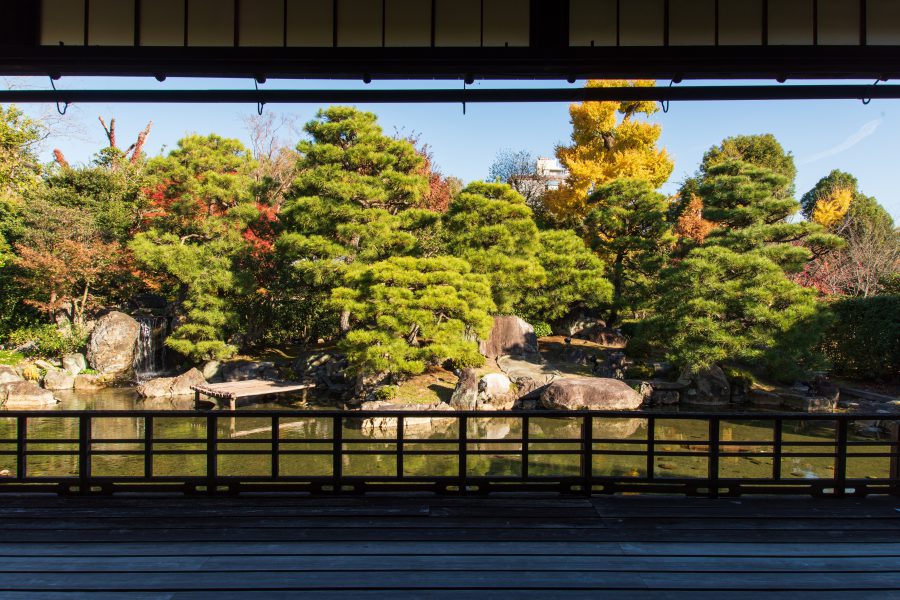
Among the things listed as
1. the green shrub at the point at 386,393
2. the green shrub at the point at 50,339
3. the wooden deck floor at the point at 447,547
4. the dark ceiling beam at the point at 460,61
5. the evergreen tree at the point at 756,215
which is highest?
the evergreen tree at the point at 756,215

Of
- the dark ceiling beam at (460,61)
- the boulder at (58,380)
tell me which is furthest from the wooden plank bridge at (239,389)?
the dark ceiling beam at (460,61)

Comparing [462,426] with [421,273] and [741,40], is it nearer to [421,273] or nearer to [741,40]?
[741,40]

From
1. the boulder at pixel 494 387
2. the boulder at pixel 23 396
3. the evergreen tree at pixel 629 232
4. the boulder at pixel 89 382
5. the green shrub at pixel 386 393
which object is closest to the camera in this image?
the green shrub at pixel 386 393

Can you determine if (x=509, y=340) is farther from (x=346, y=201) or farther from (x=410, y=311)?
(x=346, y=201)

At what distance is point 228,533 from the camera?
10.5ft

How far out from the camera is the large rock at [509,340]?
1484 cm

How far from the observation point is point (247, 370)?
14.1 metres

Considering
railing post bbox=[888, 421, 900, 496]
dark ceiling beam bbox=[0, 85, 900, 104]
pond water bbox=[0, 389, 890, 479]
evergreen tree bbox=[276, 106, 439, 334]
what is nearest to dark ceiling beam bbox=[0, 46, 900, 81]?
dark ceiling beam bbox=[0, 85, 900, 104]

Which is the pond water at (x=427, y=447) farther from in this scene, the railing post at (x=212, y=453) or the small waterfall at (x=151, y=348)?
the railing post at (x=212, y=453)

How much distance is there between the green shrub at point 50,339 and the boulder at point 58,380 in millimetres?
963

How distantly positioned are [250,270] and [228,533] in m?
12.9

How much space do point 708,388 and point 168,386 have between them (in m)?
12.6

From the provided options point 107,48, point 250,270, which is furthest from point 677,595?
point 250,270

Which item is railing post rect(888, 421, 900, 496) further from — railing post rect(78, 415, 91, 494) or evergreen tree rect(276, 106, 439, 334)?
evergreen tree rect(276, 106, 439, 334)
